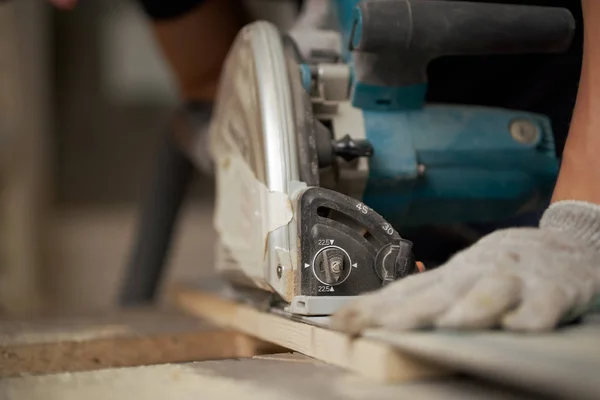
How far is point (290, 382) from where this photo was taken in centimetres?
52

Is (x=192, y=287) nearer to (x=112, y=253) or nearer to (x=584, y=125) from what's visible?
(x=584, y=125)

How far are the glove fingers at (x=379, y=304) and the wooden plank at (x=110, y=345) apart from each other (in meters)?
0.27

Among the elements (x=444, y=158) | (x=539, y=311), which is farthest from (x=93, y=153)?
(x=539, y=311)

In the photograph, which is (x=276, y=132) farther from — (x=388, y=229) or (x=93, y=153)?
(x=93, y=153)

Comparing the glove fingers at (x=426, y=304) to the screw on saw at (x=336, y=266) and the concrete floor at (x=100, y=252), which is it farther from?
the concrete floor at (x=100, y=252)

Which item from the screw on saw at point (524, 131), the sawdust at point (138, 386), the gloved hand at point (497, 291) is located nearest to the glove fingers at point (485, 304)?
the gloved hand at point (497, 291)

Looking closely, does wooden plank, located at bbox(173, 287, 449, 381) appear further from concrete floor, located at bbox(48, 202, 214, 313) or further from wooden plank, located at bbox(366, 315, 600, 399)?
concrete floor, located at bbox(48, 202, 214, 313)

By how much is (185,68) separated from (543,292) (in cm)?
105

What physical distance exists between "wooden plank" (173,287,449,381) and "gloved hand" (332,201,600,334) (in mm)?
22

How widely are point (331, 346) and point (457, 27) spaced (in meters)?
0.40

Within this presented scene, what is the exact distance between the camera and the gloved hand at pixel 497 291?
478mm

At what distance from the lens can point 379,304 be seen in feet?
1.65

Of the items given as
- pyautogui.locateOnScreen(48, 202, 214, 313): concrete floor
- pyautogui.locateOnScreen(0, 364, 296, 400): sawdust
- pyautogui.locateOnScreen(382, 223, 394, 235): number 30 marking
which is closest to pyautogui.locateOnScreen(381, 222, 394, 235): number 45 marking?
pyautogui.locateOnScreen(382, 223, 394, 235): number 30 marking

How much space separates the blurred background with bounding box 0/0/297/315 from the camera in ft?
7.07
